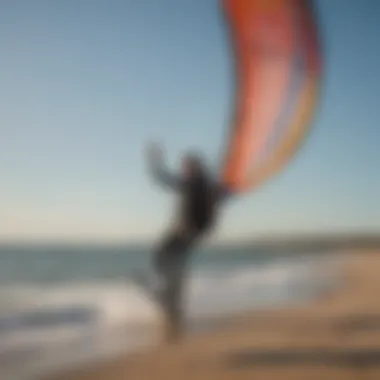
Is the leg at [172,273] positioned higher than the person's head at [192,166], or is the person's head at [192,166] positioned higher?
the person's head at [192,166]

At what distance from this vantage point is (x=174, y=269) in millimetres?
1210

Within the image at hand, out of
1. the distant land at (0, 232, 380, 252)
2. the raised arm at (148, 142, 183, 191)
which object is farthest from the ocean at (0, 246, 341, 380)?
the raised arm at (148, 142, 183, 191)

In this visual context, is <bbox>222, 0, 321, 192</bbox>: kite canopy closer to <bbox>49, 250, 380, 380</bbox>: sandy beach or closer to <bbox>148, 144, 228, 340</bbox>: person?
<bbox>148, 144, 228, 340</bbox>: person

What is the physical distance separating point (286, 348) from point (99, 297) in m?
0.30

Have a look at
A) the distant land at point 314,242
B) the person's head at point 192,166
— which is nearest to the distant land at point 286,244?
the distant land at point 314,242

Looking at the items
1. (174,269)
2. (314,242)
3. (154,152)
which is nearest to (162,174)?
(154,152)

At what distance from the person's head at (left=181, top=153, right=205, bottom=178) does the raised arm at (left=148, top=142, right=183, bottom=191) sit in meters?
0.02

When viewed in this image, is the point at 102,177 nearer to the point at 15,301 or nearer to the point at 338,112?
the point at 15,301

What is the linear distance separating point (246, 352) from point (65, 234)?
1.08 ft

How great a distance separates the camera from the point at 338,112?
49.9 inches

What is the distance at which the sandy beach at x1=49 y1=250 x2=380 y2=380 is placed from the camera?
1.18m

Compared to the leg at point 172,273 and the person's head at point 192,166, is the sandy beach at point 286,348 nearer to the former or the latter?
the leg at point 172,273

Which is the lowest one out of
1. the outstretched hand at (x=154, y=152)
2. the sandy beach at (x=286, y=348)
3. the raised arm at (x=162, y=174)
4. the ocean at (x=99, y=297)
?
the sandy beach at (x=286, y=348)

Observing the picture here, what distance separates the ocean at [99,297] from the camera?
1.17 m
